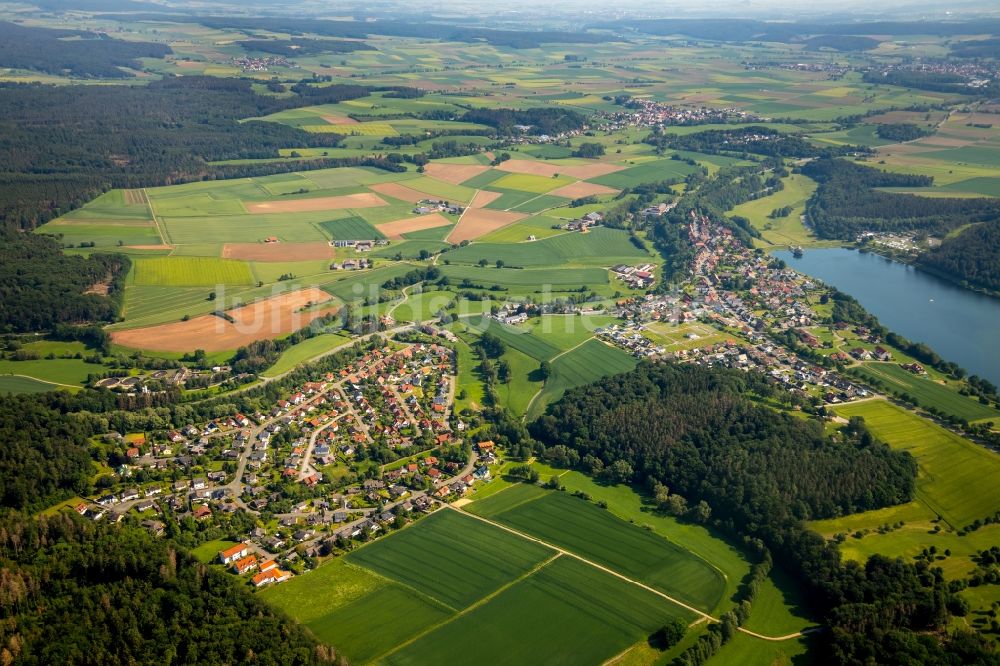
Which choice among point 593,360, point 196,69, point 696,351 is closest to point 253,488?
point 593,360

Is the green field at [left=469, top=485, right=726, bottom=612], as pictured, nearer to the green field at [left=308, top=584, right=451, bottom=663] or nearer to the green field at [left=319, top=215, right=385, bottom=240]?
the green field at [left=308, top=584, right=451, bottom=663]

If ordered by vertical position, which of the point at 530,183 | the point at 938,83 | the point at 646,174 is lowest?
the point at 530,183

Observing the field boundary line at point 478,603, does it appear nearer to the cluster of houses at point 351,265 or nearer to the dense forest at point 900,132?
the cluster of houses at point 351,265

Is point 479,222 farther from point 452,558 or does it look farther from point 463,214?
point 452,558

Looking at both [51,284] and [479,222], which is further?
[479,222]

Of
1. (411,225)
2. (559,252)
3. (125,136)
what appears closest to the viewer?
(559,252)

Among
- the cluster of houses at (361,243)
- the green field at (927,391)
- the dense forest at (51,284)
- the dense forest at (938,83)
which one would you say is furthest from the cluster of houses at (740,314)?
the dense forest at (938,83)

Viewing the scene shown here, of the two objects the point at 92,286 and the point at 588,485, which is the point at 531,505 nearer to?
the point at 588,485

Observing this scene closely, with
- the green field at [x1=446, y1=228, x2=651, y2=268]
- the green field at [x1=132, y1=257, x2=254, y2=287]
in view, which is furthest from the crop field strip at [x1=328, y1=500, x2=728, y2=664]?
the green field at [x1=446, y1=228, x2=651, y2=268]

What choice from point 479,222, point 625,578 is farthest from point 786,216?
point 625,578
